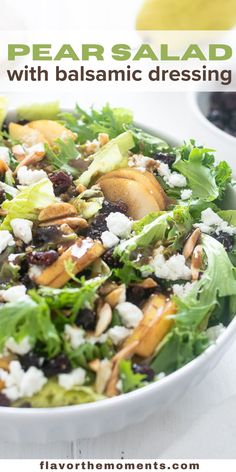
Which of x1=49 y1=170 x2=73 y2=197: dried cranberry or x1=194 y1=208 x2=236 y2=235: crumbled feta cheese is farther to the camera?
x1=49 y1=170 x2=73 y2=197: dried cranberry

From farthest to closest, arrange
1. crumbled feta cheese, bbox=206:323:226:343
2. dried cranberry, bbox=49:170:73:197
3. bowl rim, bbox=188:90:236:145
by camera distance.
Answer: bowl rim, bbox=188:90:236:145 → dried cranberry, bbox=49:170:73:197 → crumbled feta cheese, bbox=206:323:226:343

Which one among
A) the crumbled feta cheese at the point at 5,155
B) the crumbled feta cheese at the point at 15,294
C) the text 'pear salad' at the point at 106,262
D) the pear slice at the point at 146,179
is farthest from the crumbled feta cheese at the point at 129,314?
the crumbled feta cheese at the point at 5,155

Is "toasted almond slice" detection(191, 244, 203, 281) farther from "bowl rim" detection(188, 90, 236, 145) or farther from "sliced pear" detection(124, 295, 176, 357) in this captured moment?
"bowl rim" detection(188, 90, 236, 145)

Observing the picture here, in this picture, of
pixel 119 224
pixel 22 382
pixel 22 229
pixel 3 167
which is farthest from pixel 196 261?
pixel 3 167

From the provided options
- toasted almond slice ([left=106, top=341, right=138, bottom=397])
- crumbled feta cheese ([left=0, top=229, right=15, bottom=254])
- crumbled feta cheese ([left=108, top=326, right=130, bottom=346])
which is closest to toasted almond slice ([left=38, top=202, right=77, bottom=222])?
crumbled feta cheese ([left=0, top=229, right=15, bottom=254])

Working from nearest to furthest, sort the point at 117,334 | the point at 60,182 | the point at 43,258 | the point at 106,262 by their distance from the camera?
the point at 117,334 < the point at 43,258 < the point at 106,262 < the point at 60,182

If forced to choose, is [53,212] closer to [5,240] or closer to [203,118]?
[5,240]

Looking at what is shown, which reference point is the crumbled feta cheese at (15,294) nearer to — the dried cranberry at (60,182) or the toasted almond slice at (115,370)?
the toasted almond slice at (115,370)

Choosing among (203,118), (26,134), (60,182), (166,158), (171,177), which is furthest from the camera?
(203,118)
